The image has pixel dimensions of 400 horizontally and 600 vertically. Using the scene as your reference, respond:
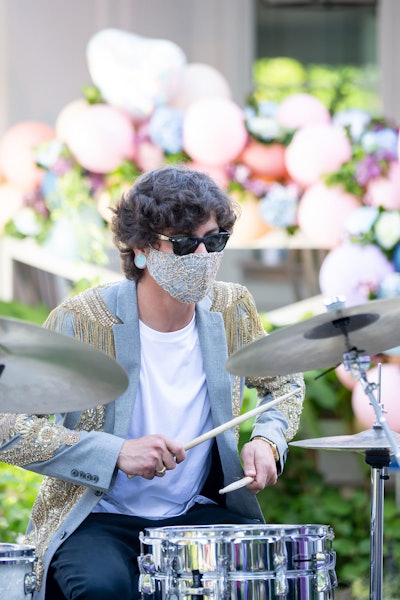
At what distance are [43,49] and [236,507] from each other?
3.82m

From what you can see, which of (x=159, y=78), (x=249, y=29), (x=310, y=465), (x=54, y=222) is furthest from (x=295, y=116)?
(x=249, y=29)

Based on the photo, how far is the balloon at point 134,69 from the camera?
5238mm

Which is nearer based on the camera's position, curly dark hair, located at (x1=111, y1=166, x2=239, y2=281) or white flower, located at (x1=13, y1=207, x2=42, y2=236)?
curly dark hair, located at (x1=111, y1=166, x2=239, y2=281)

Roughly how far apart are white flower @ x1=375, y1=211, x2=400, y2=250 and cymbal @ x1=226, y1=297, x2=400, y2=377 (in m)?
1.88

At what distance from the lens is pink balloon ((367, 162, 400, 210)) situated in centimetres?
489

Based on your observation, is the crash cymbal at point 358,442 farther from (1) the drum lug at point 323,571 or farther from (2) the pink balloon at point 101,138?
(2) the pink balloon at point 101,138

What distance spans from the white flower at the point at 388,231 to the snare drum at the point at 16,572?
2.44 meters

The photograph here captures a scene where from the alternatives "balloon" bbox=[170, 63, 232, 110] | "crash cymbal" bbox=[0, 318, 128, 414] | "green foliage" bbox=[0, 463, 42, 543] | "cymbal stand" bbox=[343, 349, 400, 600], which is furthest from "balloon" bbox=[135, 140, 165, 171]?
"crash cymbal" bbox=[0, 318, 128, 414]

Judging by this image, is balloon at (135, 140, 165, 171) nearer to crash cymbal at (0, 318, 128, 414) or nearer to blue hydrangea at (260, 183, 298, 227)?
blue hydrangea at (260, 183, 298, 227)

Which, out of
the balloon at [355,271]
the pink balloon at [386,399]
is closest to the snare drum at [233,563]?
the pink balloon at [386,399]

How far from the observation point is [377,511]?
3.13 m

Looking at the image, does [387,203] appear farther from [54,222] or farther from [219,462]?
[219,462]

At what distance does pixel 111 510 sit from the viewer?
10.4 feet

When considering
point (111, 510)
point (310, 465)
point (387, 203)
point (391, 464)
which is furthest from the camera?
point (310, 465)
